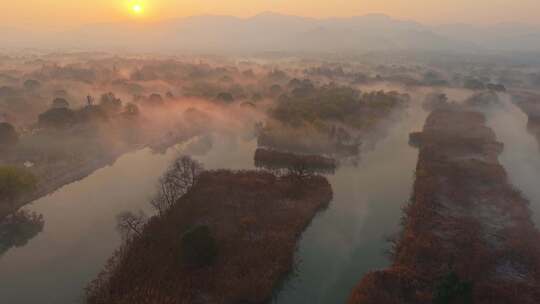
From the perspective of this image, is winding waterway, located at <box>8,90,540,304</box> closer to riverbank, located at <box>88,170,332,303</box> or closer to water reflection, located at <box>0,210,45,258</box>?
water reflection, located at <box>0,210,45,258</box>

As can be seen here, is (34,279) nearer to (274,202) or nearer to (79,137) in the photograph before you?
(274,202)

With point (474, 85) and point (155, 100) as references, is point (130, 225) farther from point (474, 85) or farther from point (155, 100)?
point (474, 85)

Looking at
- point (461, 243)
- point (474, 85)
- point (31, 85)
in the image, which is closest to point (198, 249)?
point (461, 243)

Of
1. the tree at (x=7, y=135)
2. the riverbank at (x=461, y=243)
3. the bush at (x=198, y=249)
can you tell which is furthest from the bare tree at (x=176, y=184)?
the tree at (x=7, y=135)

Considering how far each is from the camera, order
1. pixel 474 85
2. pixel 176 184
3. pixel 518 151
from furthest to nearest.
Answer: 1. pixel 474 85
2. pixel 518 151
3. pixel 176 184

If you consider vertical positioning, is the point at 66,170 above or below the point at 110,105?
below

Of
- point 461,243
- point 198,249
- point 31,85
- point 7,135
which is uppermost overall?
point 31,85

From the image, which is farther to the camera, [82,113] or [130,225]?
[82,113]

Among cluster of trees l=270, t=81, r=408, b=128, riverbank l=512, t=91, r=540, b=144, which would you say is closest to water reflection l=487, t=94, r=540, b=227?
riverbank l=512, t=91, r=540, b=144
